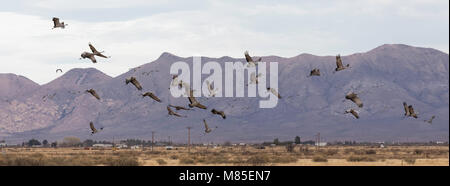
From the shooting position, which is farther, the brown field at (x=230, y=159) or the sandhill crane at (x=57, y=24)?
the brown field at (x=230, y=159)

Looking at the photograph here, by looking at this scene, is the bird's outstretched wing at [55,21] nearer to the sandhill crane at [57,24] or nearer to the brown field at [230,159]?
the sandhill crane at [57,24]

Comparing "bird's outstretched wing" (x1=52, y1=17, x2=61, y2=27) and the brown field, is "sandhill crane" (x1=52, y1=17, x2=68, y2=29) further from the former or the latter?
the brown field

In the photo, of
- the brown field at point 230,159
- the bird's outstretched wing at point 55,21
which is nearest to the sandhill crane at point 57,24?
the bird's outstretched wing at point 55,21

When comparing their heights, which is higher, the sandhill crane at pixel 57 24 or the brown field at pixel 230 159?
the sandhill crane at pixel 57 24

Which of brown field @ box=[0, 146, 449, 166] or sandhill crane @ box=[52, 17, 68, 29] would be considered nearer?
sandhill crane @ box=[52, 17, 68, 29]

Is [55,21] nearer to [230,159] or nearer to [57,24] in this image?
[57,24]

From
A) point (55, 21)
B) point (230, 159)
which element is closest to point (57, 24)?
point (55, 21)

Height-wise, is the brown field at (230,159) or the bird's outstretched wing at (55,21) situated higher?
the bird's outstretched wing at (55,21)

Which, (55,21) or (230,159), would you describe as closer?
(55,21)

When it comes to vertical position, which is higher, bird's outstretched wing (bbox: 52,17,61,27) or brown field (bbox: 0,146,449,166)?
bird's outstretched wing (bbox: 52,17,61,27)

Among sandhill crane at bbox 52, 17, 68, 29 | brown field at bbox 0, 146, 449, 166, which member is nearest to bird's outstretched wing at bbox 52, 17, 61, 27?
sandhill crane at bbox 52, 17, 68, 29
